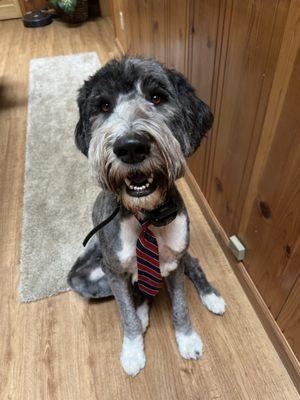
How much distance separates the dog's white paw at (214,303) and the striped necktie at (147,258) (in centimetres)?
36

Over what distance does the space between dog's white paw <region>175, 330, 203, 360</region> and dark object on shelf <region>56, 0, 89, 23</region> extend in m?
4.30

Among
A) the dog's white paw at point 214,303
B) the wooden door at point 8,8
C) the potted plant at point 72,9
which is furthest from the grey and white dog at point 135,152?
the wooden door at point 8,8

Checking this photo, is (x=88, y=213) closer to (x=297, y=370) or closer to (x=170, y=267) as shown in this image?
(x=170, y=267)

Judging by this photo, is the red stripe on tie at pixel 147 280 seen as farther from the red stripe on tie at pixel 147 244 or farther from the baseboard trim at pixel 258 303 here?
the baseboard trim at pixel 258 303

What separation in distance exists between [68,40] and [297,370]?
4106 mm

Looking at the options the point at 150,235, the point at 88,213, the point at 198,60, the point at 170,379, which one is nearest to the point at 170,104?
the point at 150,235

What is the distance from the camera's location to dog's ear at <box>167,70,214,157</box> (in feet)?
3.17

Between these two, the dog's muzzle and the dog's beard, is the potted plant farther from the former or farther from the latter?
the dog's muzzle

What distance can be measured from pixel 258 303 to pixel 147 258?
632mm

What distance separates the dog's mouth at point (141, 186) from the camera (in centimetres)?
88

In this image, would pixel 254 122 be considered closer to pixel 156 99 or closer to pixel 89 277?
pixel 156 99

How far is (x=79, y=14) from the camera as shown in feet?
14.2

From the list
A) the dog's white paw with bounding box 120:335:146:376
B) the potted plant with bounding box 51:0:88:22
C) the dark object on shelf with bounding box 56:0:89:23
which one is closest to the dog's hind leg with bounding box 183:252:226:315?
the dog's white paw with bounding box 120:335:146:376

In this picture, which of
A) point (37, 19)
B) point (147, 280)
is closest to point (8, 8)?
point (37, 19)
